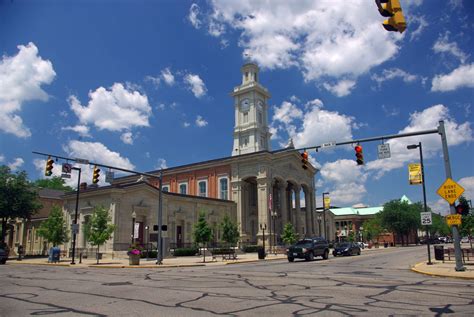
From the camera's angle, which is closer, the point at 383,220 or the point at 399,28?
the point at 399,28

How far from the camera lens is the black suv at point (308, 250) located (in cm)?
3203

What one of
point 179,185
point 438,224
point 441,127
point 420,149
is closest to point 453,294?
point 441,127

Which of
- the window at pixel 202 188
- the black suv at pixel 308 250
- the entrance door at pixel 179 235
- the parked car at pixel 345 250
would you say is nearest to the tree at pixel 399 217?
the window at pixel 202 188

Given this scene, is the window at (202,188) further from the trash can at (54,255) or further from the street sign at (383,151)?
the street sign at (383,151)

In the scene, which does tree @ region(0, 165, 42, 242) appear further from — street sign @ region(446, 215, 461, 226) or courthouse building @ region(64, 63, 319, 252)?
street sign @ region(446, 215, 461, 226)

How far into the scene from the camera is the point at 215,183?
203 feet

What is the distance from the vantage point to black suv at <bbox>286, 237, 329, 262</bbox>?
32031mm

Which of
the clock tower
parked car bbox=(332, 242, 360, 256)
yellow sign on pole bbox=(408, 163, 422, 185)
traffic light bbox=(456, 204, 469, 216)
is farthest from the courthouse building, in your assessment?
traffic light bbox=(456, 204, 469, 216)

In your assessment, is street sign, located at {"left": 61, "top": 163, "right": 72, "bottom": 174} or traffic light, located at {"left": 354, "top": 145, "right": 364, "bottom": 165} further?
street sign, located at {"left": 61, "top": 163, "right": 72, "bottom": 174}

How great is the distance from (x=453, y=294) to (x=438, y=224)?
443ft

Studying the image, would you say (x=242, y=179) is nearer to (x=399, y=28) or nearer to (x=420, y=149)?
(x=420, y=149)

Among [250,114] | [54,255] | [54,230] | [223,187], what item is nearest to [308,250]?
Answer: [54,255]

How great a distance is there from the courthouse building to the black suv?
1186 cm

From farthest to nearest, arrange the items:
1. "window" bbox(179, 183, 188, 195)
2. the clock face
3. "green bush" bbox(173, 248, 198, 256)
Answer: the clock face → "window" bbox(179, 183, 188, 195) → "green bush" bbox(173, 248, 198, 256)
